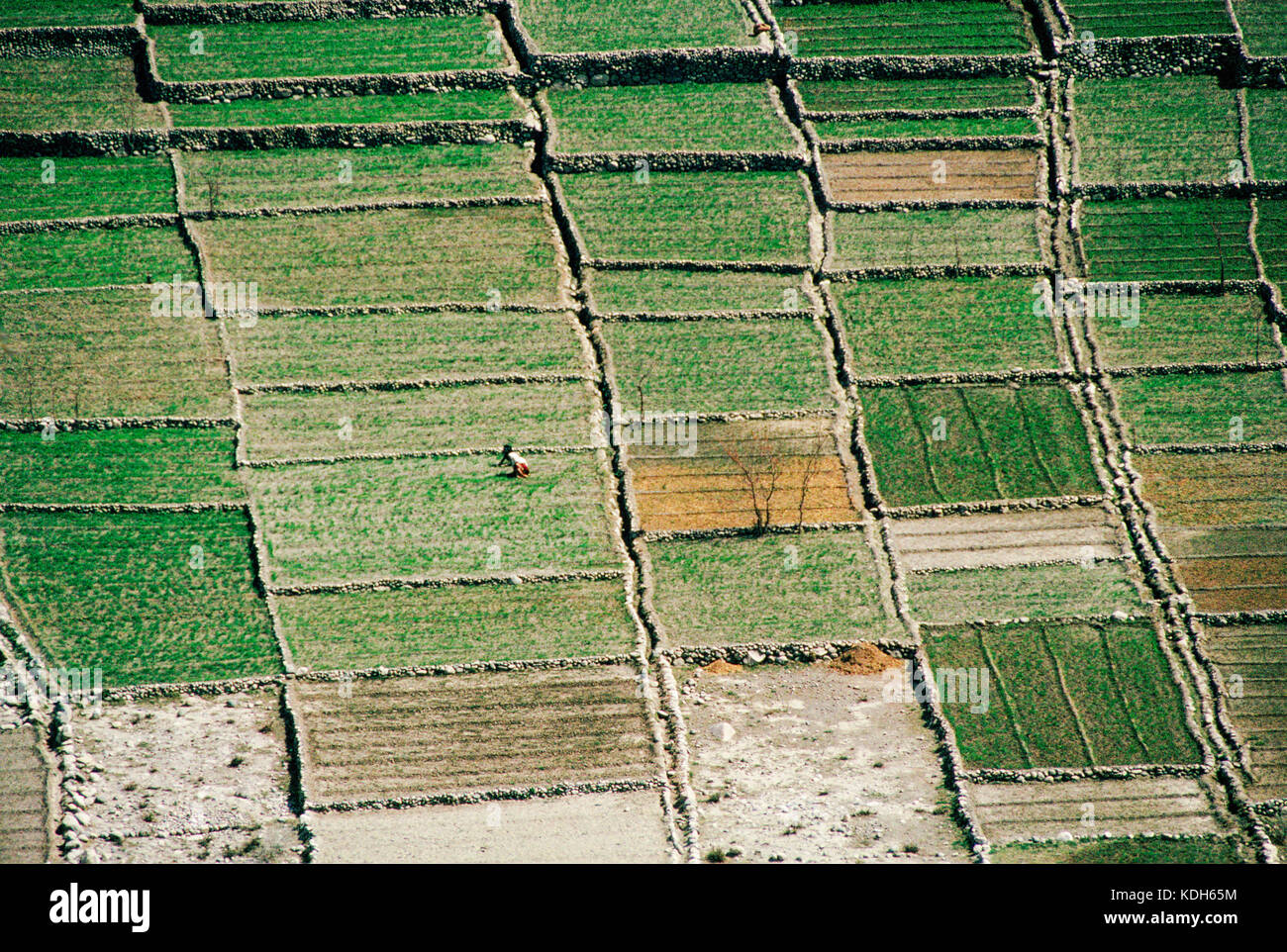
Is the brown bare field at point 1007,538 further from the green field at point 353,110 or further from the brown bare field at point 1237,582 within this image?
the green field at point 353,110

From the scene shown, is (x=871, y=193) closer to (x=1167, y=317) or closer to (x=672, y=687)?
(x=1167, y=317)

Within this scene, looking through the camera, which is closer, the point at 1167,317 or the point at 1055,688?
the point at 1055,688

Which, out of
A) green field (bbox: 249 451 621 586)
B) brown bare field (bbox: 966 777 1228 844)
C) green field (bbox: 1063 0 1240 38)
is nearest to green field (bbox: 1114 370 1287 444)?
brown bare field (bbox: 966 777 1228 844)

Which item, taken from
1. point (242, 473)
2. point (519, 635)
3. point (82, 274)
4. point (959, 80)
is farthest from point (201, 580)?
point (959, 80)

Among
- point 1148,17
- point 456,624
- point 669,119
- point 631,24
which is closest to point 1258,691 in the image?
point 456,624

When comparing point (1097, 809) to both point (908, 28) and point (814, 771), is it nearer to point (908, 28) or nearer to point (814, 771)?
point (814, 771)

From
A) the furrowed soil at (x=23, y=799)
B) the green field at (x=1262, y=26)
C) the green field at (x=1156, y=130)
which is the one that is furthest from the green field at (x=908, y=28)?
the furrowed soil at (x=23, y=799)
